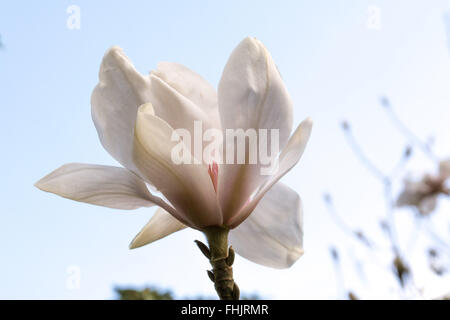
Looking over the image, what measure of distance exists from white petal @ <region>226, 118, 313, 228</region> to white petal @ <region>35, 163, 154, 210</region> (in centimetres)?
8

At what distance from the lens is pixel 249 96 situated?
1.34 ft

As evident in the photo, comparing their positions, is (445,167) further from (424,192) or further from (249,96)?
(249,96)

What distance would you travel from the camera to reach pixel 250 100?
0.41 meters

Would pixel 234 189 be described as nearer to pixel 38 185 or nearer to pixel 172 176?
pixel 172 176

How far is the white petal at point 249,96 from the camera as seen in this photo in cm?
41

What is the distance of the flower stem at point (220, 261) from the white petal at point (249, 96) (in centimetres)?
2

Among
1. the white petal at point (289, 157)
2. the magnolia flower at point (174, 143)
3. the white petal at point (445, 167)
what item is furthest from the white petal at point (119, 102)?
the white petal at point (445, 167)

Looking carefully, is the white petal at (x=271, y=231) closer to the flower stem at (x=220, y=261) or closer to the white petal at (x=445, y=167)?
the flower stem at (x=220, y=261)

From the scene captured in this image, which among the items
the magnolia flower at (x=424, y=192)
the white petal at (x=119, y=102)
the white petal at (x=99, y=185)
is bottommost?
the white petal at (x=99, y=185)

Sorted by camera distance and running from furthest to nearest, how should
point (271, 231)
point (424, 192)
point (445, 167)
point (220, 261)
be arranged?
point (424, 192), point (445, 167), point (271, 231), point (220, 261)

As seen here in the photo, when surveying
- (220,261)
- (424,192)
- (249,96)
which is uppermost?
(424,192)

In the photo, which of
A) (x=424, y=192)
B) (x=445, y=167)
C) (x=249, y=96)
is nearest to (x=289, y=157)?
(x=249, y=96)

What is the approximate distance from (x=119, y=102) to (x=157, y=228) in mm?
137

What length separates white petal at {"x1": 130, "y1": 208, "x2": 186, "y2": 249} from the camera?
47cm
